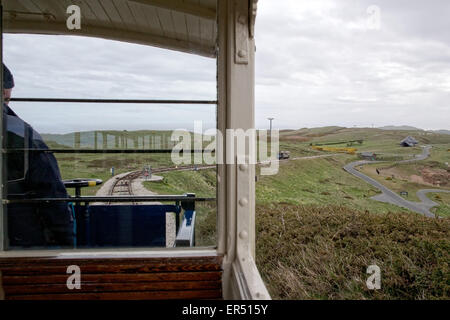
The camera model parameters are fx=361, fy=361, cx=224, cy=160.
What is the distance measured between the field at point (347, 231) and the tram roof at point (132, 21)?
2.24 ft

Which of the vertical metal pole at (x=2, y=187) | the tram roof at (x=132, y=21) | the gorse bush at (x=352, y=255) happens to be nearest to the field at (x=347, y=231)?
the gorse bush at (x=352, y=255)

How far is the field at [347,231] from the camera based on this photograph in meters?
2.19

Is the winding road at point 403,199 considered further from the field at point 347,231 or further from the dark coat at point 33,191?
A: the dark coat at point 33,191

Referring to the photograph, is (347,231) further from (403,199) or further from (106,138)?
(106,138)

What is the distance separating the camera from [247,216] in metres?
1.77

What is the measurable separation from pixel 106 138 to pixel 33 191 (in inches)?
19.4

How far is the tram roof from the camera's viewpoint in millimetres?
1907

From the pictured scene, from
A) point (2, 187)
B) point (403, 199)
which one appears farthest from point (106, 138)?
point (403, 199)

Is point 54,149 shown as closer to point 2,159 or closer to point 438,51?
point 2,159

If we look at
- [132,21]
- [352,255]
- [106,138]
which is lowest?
[352,255]

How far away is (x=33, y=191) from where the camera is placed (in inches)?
79.3

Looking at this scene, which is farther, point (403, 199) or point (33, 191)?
point (403, 199)
